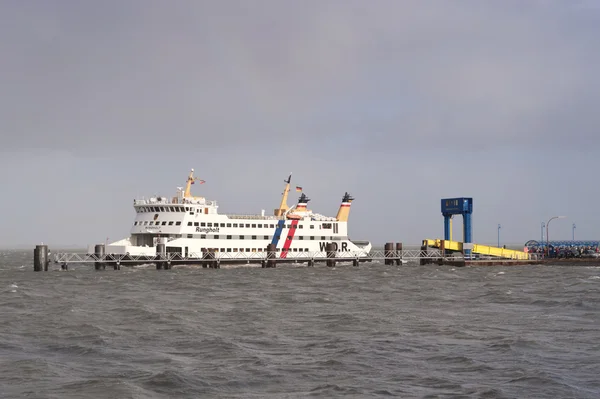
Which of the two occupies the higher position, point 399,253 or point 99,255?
point 99,255

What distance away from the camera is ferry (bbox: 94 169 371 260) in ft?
219

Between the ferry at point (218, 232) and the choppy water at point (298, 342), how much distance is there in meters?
21.5

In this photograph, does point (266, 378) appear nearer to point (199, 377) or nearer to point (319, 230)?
point (199, 377)

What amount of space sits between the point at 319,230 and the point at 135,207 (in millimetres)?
20661

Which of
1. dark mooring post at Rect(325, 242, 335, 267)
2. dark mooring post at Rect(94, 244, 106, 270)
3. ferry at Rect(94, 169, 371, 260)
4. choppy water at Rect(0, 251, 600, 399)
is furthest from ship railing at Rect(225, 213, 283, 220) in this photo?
choppy water at Rect(0, 251, 600, 399)

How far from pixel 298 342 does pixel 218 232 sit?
46123 millimetres

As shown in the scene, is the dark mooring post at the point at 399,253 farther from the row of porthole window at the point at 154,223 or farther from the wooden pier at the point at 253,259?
the row of porthole window at the point at 154,223

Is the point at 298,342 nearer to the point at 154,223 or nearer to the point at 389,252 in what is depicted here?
the point at 154,223

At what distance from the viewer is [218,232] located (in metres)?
69.6

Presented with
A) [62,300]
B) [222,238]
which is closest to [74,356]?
[62,300]

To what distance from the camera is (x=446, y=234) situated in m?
81.1

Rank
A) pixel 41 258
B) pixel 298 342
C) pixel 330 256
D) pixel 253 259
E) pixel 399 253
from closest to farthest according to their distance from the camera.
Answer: pixel 298 342, pixel 41 258, pixel 253 259, pixel 330 256, pixel 399 253

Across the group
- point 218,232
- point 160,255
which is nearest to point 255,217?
point 218,232

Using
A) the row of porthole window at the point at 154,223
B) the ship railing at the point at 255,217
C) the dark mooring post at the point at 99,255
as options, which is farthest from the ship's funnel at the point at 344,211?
the dark mooring post at the point at 99,255
